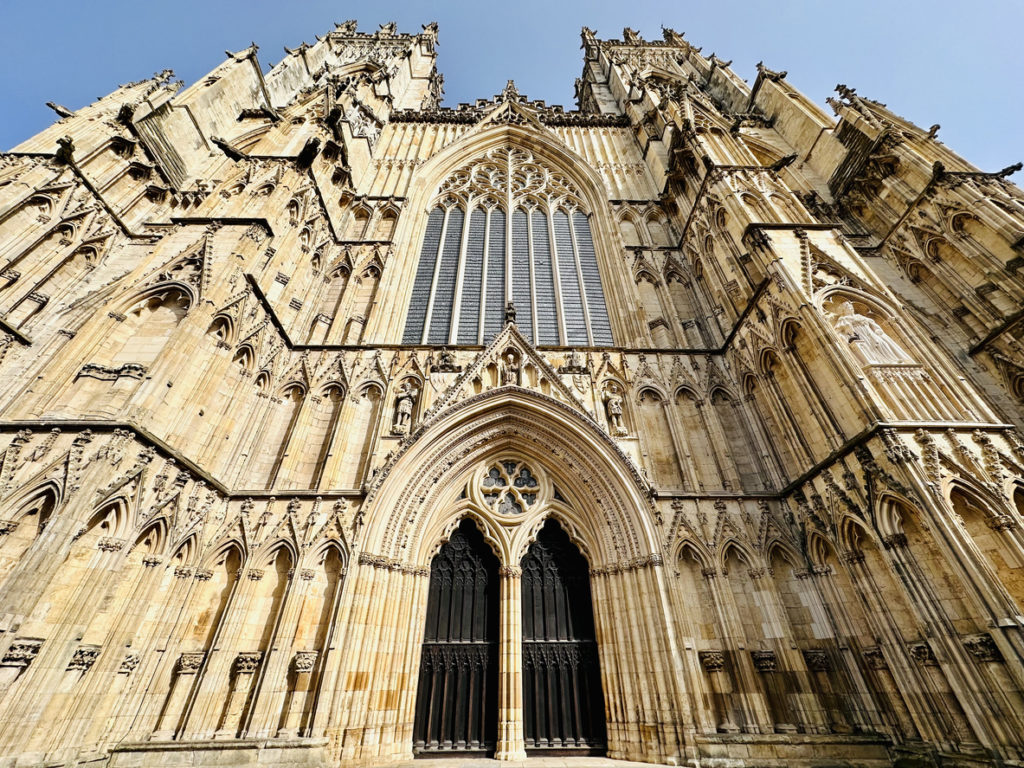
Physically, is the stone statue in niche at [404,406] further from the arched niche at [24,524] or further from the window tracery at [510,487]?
the arched niche at [24,524]

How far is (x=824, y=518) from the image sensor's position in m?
7.23

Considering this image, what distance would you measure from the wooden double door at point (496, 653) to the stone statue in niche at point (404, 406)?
2.44 m

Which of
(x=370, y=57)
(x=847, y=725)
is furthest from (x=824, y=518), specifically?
(x=370, y=57)

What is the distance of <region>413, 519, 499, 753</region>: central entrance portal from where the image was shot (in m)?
7.14

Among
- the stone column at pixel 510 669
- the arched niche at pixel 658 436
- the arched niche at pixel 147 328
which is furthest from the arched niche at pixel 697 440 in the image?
the arched niche at pixel 147 328

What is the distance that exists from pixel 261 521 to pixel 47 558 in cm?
270

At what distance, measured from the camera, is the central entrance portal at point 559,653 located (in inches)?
283

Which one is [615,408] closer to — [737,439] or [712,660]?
[737,439]

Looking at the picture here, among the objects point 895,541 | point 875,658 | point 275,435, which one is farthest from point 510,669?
point 275,435

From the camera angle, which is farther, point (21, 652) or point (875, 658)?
point (875, 658)

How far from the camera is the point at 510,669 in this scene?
7.32 m

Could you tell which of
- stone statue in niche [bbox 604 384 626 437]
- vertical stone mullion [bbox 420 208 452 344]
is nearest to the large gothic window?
vertical stone mullion [bbox 420 208 452 344]

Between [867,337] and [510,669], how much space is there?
27.7 feet

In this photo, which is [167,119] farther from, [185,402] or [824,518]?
[824,518]
